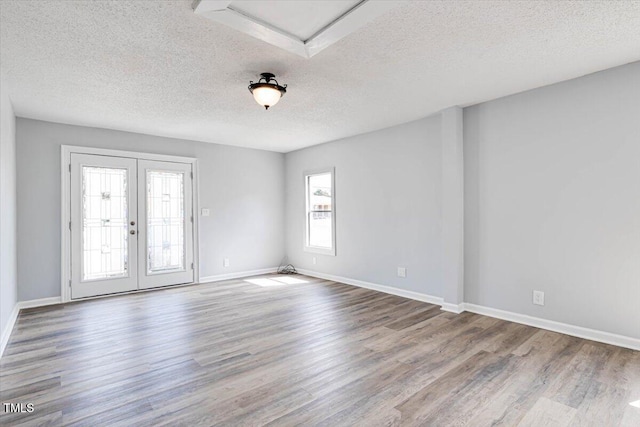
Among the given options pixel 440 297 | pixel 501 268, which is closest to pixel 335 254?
pixel 440 297

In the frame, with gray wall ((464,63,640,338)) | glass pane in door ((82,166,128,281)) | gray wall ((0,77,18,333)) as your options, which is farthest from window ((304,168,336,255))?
gray wall ((0,77,18,333))

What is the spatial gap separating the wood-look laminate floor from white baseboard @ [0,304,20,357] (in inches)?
3.3

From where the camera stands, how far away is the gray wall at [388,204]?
4.46 meters

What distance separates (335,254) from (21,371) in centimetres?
428

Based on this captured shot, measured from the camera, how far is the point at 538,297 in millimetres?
3484

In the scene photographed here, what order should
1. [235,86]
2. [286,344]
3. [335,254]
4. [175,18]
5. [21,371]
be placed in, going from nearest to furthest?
[175,18], [21,371], [286,344], [235,86], [335,254]

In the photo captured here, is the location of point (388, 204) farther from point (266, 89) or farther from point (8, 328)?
point (8, 328)

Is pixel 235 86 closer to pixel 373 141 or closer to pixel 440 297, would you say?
pixel 373 141

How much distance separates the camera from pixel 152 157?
17.5ft

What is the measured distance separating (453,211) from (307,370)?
2.63 metres

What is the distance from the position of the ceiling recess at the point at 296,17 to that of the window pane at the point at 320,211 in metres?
3.68

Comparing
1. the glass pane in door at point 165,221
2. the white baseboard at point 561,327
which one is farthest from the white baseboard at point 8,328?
the white baseboard at point 561,327

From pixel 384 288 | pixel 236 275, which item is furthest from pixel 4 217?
pixel 384 288

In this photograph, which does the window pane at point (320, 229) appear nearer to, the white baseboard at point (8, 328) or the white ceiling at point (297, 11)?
the white ceiling at point (297, 11)
